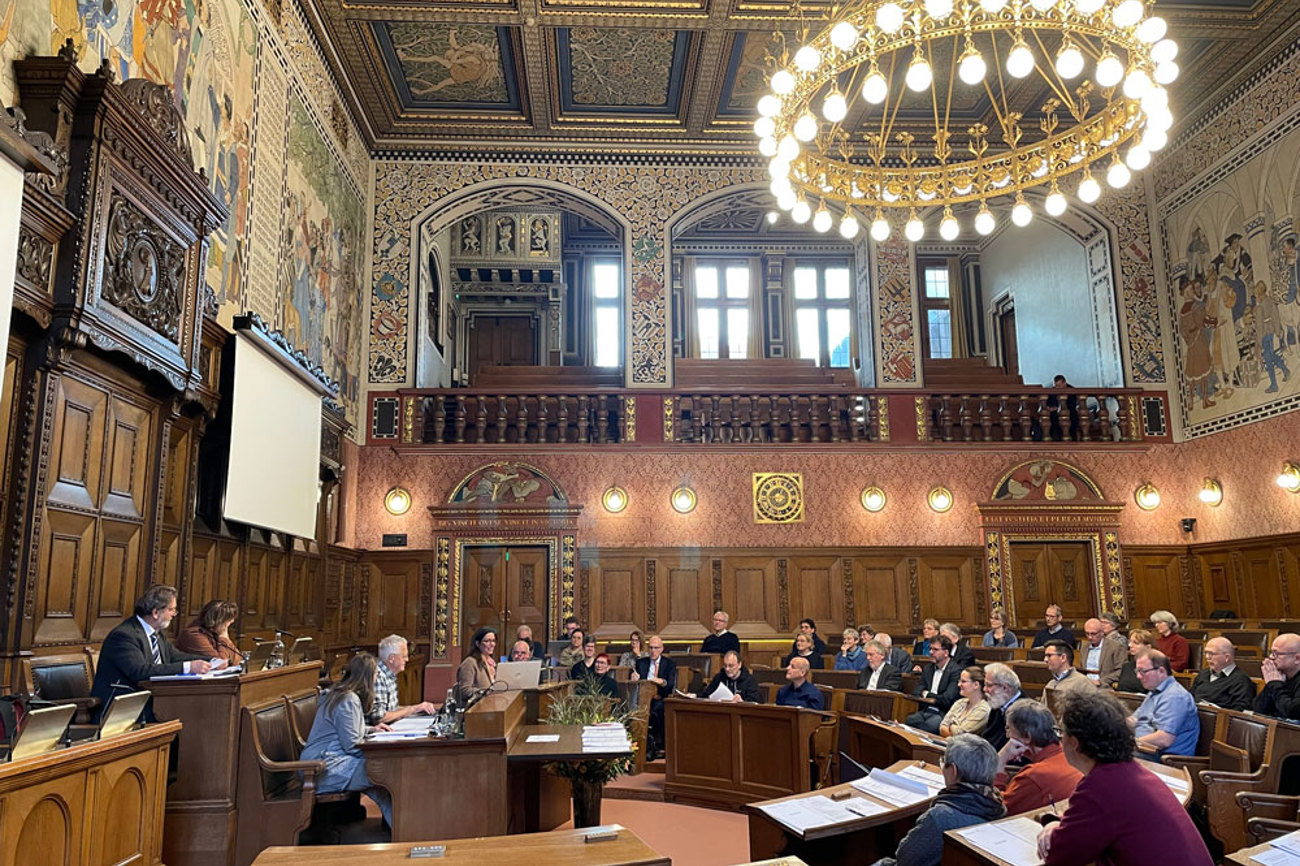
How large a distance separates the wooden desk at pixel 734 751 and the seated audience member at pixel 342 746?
304 centimetres

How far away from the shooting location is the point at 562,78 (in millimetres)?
13367

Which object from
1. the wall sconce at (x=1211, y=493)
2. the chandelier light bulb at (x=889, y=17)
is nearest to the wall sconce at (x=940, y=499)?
the wall sconce at (x=1211, y=493)

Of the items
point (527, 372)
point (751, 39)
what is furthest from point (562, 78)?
point (527, 372)

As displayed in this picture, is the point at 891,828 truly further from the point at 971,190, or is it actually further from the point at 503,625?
the point at 503,625

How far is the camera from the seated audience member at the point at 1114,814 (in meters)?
2.74

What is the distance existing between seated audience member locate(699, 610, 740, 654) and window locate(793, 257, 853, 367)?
930cm

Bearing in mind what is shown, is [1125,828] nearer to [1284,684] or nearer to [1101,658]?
[1284,684]

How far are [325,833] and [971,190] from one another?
675 centimetres

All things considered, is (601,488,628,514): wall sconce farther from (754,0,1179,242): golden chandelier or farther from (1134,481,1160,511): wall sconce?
(1134,481,1160,511): wall sconce

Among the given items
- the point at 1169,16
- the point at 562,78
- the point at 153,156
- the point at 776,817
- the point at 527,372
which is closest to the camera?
the point at 776,817

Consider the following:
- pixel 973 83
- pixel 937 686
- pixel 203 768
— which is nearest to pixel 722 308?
pixel 973 83

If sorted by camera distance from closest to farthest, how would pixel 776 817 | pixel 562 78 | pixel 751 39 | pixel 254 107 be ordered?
pixel 776 817, pixel 254 107, pixel 751 39, pixel 562 78

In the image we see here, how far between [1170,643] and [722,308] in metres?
12.4

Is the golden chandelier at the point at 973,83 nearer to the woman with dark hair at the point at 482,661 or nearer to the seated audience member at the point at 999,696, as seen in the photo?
the seated audience member at the point at 999,696
